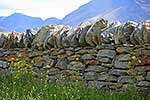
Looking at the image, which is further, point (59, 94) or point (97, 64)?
point (97, 64)

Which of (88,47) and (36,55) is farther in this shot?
(36,55)

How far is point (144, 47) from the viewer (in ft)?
25.7

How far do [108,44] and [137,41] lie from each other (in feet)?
2.88

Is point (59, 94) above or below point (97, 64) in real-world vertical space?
below

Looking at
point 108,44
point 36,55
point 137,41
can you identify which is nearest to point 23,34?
point 36,55

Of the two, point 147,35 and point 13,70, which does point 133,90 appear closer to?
point 147,35

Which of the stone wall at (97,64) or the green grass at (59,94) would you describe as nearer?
the green grass at (59,94)

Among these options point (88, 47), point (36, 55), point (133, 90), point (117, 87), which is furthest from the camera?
point (36, 55)

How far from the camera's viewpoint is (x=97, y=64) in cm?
885

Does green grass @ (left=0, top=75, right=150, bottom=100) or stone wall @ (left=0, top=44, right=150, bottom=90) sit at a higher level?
stone wall @ (left=0, top=44, right=150, bottom=90)

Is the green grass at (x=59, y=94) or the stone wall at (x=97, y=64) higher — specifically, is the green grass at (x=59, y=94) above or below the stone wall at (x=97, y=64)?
below

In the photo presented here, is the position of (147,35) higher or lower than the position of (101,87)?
higher

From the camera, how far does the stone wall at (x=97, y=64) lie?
793 centimetres

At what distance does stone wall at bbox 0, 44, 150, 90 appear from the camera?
7.93 m
